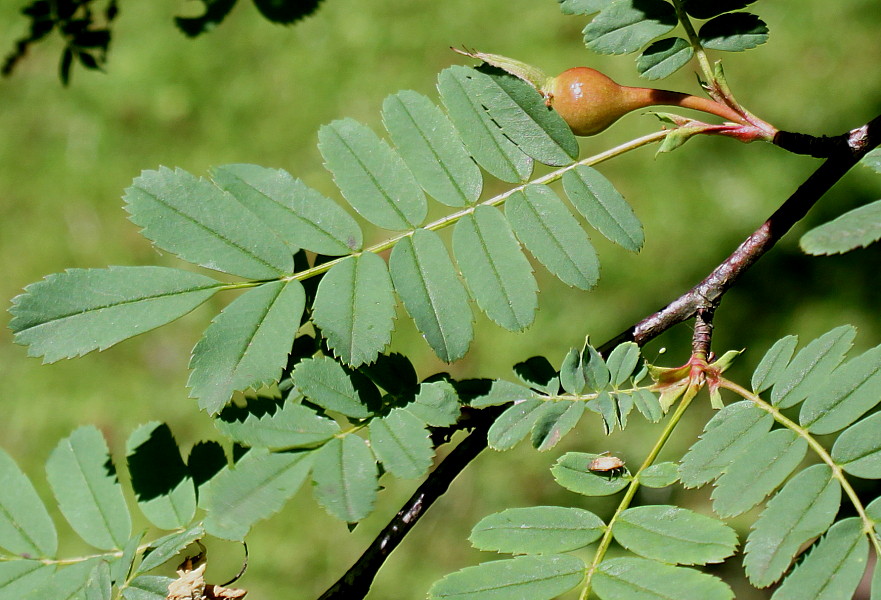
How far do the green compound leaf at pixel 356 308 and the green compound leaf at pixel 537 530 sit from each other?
314mm

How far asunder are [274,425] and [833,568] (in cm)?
80

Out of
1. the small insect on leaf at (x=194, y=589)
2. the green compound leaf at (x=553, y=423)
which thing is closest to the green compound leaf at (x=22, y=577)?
the small insect on leaf at (x=194, y=589)

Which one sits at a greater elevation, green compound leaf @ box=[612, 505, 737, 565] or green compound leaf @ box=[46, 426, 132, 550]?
green compound leaf @ box=[46, 426, 132, 550]

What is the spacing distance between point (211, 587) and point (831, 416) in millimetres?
975

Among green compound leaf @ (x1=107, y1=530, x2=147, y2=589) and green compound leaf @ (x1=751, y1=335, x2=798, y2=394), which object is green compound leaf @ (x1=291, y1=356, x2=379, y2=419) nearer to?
green compound leaf @ (x1=107, y1=530, x2=147, y2=589)

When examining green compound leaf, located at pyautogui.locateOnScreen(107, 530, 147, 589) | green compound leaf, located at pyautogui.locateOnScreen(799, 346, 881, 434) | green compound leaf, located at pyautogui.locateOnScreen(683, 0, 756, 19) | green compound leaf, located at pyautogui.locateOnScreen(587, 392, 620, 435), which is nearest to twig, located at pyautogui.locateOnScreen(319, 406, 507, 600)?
green compound leaf, located at pyautogui.locateOnScreen(587, 392, 620, 435)

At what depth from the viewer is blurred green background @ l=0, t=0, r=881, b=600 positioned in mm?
3119

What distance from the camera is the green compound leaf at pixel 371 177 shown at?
1290 millimetres

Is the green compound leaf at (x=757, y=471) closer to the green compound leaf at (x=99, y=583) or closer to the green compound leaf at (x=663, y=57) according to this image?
the green compound leaf at (x=663, y=57)

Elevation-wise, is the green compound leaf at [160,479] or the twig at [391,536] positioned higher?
the green compound leaf at [160,479]

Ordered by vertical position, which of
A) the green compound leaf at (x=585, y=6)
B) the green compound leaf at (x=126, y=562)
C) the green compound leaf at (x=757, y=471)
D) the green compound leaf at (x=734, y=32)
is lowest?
the green compound leaf at (x=757, y=471)

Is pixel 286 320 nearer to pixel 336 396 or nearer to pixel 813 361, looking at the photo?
pixel 336 396

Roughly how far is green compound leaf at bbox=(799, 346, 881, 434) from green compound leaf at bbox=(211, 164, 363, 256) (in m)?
0.73

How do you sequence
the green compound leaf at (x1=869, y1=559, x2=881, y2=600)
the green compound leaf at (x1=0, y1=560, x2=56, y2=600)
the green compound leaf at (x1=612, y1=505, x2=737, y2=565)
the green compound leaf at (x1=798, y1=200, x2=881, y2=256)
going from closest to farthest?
the green compound leaf at (x1=798, y1=200, x2=881, y2=256), the green compound leaf at (x1=869, y1=559, x2=881, y2=600), the green compound leaf at (x1=612, y1=505, x2=737, y2=565), the green compound leaf at (x1=0, y1=560, x2=56, y2=600)
